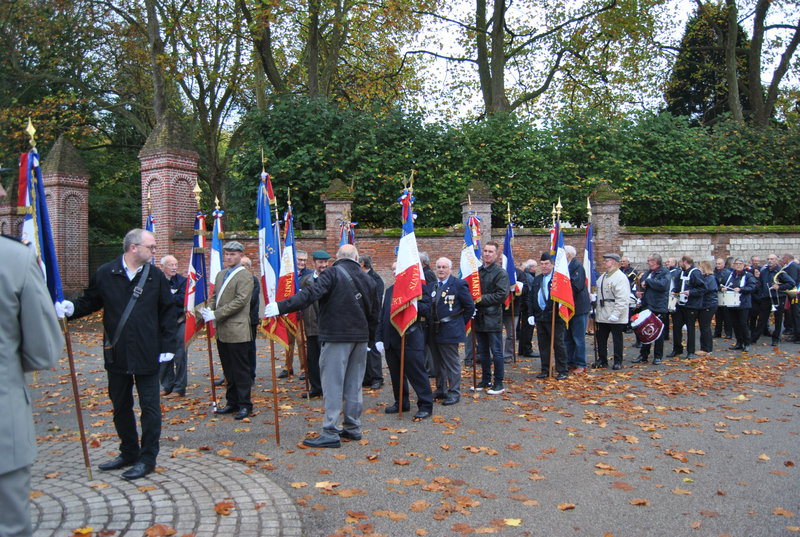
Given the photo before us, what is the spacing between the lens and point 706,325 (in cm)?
1208

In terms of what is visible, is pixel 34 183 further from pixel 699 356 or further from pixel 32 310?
pixel 699 356

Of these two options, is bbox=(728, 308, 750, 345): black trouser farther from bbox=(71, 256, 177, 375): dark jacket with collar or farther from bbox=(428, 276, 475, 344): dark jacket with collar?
bbox=(71, 256, 177, 375): dark jacket with collar

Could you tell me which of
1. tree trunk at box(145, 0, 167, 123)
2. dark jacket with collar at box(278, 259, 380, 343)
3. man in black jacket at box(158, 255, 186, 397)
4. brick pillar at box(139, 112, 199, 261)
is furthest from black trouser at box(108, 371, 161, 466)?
tree trunk at box(145, 0, 167, 123)

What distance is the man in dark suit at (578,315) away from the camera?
10.4m

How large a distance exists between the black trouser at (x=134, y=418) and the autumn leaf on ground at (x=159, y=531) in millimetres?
1296

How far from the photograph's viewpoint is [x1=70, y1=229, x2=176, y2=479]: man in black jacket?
541 centimetres

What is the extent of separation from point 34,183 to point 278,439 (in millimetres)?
3317

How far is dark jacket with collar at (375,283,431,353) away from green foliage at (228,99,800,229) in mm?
9525

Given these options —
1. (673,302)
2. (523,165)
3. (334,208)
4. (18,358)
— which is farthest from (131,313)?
(523,165)

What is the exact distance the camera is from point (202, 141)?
32.0 metres

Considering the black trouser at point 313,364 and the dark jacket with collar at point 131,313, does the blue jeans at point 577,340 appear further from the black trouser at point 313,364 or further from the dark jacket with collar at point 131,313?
the dark jacket with collar at point 131,313

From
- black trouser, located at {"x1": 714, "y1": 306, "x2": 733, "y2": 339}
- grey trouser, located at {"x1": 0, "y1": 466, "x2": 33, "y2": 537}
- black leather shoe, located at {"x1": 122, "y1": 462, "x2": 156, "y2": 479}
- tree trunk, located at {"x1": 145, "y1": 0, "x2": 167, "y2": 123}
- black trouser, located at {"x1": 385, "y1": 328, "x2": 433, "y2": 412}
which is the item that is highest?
tree trunk, located at {"x1": 145, "y1": 0, "x2": 167, "y2": 123}

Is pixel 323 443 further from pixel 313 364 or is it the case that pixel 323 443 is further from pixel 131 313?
pixel 313 364

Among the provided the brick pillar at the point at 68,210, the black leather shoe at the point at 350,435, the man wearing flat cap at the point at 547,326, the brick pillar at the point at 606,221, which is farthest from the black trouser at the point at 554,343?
the brick pillar at the point at 68,210
